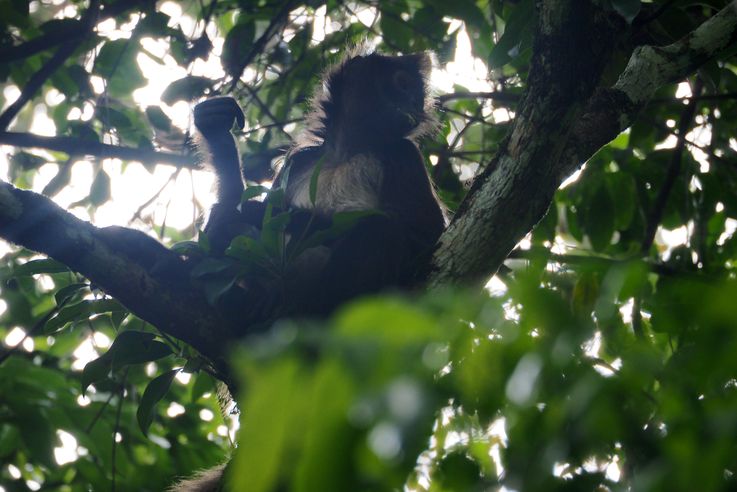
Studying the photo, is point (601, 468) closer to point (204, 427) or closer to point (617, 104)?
point (617, 104)

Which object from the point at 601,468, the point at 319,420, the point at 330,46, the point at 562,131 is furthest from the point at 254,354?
the point at 330,46

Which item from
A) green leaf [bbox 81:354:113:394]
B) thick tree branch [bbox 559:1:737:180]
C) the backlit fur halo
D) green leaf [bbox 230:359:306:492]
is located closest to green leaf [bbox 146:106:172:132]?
the backlit fur halo

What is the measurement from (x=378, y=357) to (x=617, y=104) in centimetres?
252

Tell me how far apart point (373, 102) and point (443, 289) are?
221 centimetres

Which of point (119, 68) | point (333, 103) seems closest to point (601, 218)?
point (333, 103)

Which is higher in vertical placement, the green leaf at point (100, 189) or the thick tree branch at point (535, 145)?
the green leaf at point (100, 189)

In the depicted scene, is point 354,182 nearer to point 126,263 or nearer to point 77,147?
point 77,147

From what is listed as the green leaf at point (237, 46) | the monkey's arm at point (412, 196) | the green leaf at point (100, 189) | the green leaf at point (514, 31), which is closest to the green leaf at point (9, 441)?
the green leaf at point (100, 189)

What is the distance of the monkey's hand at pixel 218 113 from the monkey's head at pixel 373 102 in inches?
27.1

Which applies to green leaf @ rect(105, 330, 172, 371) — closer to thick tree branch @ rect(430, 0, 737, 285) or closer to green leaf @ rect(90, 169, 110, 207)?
thick tree branch @ rect(430, 0, 737, 285)

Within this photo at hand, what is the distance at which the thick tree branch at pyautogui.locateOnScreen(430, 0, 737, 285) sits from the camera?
2.87 metres

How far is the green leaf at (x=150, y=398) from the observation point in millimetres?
3547

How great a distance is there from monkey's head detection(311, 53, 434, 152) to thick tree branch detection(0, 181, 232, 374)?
5.83 ft

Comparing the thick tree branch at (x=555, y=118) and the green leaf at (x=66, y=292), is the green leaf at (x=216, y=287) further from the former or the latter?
the thick tree branch at (x=555, y=118)
